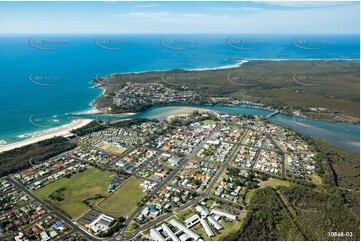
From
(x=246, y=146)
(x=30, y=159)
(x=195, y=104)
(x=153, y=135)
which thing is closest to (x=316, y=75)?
(x=195, y=104)

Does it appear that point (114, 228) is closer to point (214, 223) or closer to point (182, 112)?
point (214, 223)

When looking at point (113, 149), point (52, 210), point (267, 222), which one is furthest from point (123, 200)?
point (267, 222)

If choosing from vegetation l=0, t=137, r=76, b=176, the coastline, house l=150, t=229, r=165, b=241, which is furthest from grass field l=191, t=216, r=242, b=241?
the coastline

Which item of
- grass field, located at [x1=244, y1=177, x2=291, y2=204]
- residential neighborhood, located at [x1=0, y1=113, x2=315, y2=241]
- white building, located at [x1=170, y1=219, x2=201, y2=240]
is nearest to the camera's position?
white building, located at [x1=170, y1=219, x2=201, y2=240]

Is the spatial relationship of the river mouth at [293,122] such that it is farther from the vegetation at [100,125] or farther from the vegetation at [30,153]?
the vegetation at [30,153]

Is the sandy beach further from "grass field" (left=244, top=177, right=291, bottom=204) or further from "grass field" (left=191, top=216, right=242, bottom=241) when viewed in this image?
"grass field" (left=244, top=177, right=291, bottom=204)

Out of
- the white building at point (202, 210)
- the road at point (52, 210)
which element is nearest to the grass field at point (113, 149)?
the road at point (52, 210)

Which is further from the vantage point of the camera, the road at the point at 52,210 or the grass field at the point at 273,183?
the grass field at the point at 273,183
